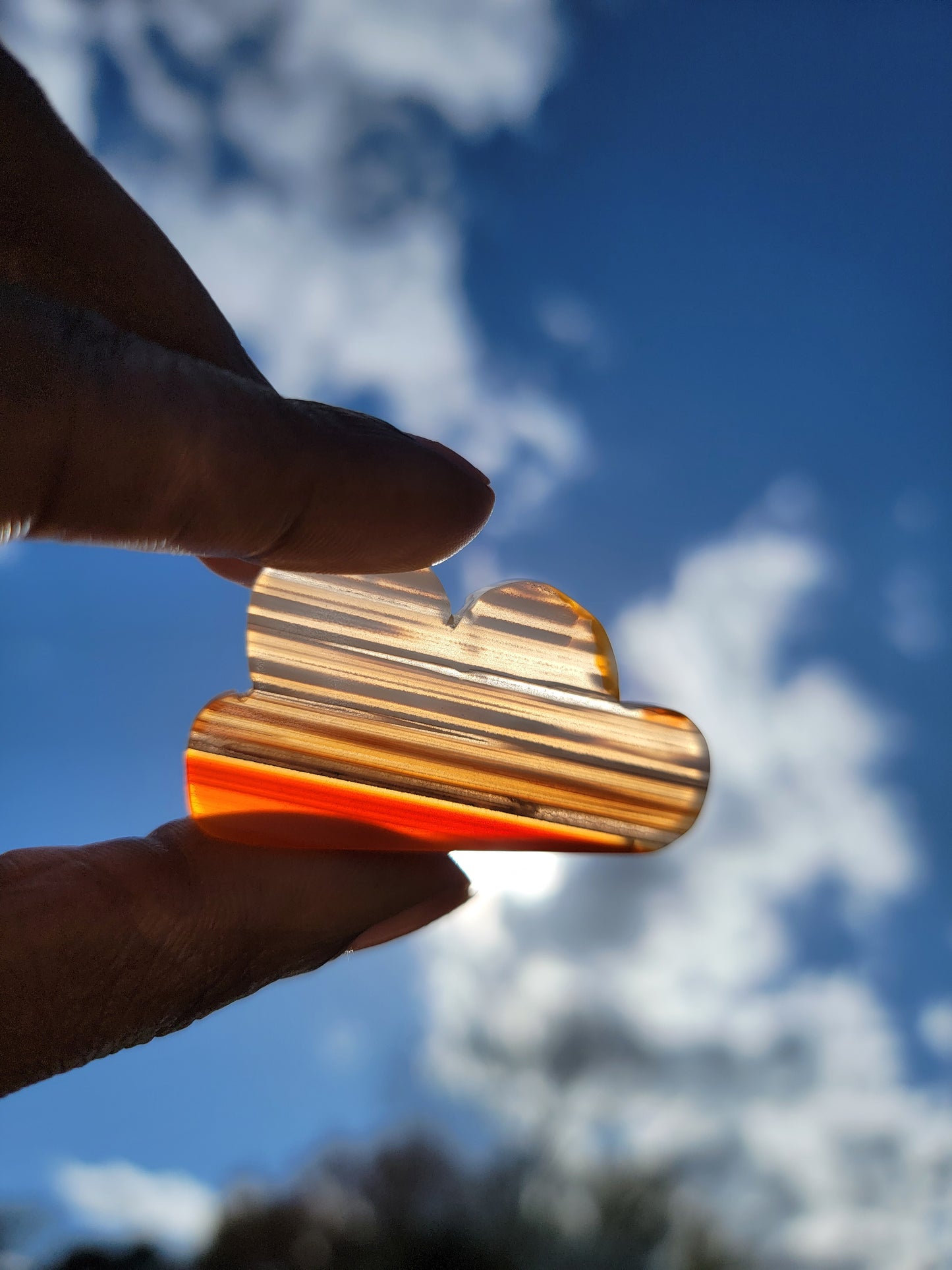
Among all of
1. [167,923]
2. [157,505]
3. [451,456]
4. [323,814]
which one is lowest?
[167,923]

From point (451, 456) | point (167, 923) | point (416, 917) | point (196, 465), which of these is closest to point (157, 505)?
point (196, 465)

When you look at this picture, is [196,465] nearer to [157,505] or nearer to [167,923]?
[157,505]

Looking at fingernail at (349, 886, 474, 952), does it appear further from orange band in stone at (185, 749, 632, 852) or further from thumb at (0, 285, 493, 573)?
thumb at (0, 285, 493, 573)

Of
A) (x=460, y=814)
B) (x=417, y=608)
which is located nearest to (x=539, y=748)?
(x=460, y=814)

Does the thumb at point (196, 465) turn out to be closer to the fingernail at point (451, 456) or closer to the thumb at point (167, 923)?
the fingernail at point (451, 456)

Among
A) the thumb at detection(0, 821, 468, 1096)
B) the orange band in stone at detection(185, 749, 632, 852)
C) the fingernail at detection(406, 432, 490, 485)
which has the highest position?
the fingernail at detection(406, 432, 490, 485)

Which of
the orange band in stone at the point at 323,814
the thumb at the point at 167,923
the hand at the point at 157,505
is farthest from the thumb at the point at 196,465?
the thumb at the point at 167,923

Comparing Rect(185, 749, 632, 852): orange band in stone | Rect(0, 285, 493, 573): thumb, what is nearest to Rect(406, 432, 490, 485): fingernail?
Rect(0, 285, 493, 573): thumb
